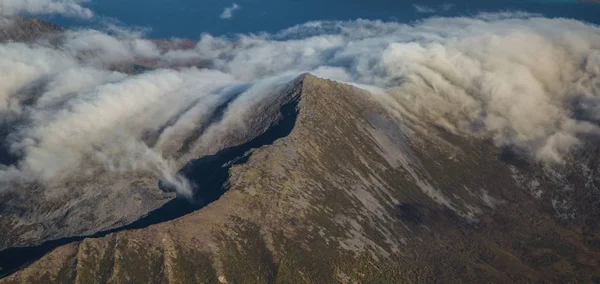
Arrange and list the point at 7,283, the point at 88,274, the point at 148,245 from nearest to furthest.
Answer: the point at 7,283, the point at 88,274, the point at 148,245

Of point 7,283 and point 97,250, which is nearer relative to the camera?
point 7,283

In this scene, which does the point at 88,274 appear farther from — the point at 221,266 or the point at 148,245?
the point at 221,266

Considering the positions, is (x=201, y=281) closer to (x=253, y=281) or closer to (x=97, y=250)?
(x=253, y=281)

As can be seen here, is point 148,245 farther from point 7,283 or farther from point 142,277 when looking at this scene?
point 7,283

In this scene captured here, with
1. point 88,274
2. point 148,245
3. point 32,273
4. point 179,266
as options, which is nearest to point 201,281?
point 179,266

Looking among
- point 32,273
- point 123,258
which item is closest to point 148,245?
point 123,258

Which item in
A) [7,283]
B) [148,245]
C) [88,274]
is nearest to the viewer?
[7,283]

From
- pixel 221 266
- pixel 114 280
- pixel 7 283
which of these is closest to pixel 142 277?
pixel 114 280

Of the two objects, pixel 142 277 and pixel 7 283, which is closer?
pixel 7 283
